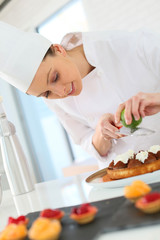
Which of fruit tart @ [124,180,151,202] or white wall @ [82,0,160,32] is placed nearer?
fruit tart @ [124,180,151,202]

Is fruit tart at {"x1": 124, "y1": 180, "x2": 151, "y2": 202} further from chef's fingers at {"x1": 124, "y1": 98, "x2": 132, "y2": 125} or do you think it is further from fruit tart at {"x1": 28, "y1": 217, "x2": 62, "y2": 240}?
chef's fingers at {"x1": 124, "y1": 98, "x2": 132, "y2": 125}

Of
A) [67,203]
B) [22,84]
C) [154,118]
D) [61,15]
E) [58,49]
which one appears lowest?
[67,203]

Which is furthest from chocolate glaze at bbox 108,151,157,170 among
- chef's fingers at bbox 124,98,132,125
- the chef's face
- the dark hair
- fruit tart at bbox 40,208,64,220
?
the dark hair

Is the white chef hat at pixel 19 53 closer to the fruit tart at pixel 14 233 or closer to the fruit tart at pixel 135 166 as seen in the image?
the fruit tart at pixel 135 166

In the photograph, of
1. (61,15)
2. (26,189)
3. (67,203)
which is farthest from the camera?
(61,15)

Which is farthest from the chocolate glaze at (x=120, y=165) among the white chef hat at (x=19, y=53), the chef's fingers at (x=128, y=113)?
the white chef hat at (x=19, y=53)

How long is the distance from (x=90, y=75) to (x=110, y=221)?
1288 millimetres

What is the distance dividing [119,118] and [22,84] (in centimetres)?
53

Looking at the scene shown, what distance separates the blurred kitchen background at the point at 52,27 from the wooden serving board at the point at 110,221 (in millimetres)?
3807

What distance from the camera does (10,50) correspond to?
1.55 m

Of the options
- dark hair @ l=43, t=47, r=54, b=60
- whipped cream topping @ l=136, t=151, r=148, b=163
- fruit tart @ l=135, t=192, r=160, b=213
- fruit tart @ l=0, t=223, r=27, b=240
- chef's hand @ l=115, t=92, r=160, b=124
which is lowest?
fruit tart @ l=135, t=192, r=160, b=213

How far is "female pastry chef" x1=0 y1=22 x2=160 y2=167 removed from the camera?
154 centimetres

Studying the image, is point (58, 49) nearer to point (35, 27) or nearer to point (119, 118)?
point (119, 118)

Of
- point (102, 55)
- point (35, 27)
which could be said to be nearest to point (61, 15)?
point (35, 27)
